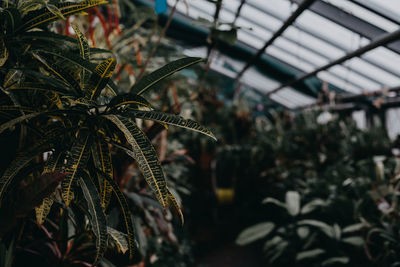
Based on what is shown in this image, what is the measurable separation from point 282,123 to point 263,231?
2.77m

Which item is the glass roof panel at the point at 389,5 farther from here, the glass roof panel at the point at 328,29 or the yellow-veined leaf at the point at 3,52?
the yellow-veined leaf at the point at 3,52

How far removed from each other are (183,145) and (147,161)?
8.50ft

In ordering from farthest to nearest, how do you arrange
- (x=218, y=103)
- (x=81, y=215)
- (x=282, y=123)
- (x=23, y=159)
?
(x=282, y=123) < (x=218, y=103) < (x=81, y=215) < (x=23, y=159)

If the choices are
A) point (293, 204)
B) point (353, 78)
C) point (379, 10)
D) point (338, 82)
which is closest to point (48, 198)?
point (293, 204)

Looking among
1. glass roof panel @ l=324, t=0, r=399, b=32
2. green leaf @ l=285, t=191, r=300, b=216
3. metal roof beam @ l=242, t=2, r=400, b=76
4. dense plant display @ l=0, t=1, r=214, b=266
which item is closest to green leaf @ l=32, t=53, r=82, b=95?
dense plant display @ l=0, t=1, r=214, b=266

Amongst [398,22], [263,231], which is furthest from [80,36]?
[398,22]

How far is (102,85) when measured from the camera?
24.9 inches

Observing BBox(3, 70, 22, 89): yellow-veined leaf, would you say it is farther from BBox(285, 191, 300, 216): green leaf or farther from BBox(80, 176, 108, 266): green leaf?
BBox(285, 191, 300, 216): green leaf

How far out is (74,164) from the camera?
0.61m

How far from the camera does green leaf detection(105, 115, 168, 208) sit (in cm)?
57

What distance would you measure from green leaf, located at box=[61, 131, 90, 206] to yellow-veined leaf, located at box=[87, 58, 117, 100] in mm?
97

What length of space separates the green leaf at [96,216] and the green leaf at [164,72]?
0.23 meters

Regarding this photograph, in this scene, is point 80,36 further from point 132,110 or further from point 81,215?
point 81,215

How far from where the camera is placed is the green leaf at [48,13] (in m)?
0.69
